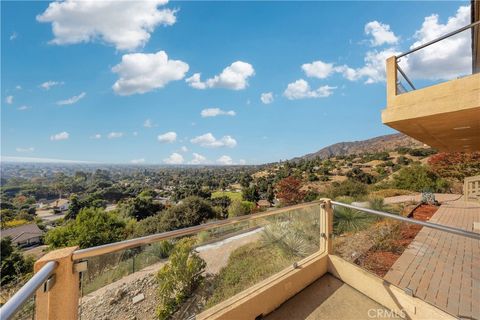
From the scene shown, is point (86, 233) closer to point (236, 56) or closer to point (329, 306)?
point (236, 56)

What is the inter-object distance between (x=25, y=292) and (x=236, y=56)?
2253 cm

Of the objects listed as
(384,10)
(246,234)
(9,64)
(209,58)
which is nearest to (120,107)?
(9,64)

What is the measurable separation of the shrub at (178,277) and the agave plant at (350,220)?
2.38 metres

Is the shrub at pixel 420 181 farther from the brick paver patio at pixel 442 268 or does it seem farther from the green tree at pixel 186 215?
the green tree at pixel 186 215

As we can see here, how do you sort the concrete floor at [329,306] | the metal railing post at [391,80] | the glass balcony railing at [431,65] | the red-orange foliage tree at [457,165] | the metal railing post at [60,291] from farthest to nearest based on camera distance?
the red-orange foliage tree at [457,165] → the metal railing post at [391,80] → the glass balcony railing at [431,65] → the concrete floor at [329,306] → the metal railing post at [60,291]

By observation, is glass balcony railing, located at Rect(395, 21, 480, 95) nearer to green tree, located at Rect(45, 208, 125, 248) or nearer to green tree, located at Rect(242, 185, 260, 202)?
green tree, located at Rect(45, 208, 125, 248)

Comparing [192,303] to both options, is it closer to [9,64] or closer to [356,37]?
[356,37]

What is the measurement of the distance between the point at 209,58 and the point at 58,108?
135ft

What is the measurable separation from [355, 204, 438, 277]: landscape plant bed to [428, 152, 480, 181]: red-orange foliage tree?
1437cm

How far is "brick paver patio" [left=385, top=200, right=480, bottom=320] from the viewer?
2633mm

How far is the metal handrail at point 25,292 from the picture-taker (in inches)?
28.4

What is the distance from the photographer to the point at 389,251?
358 cm

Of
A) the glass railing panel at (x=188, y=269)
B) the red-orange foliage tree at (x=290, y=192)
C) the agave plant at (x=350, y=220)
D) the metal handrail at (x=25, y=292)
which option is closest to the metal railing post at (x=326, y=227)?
the glass railing panel at (x=188, y=269)

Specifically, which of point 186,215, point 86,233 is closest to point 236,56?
point 186,215
